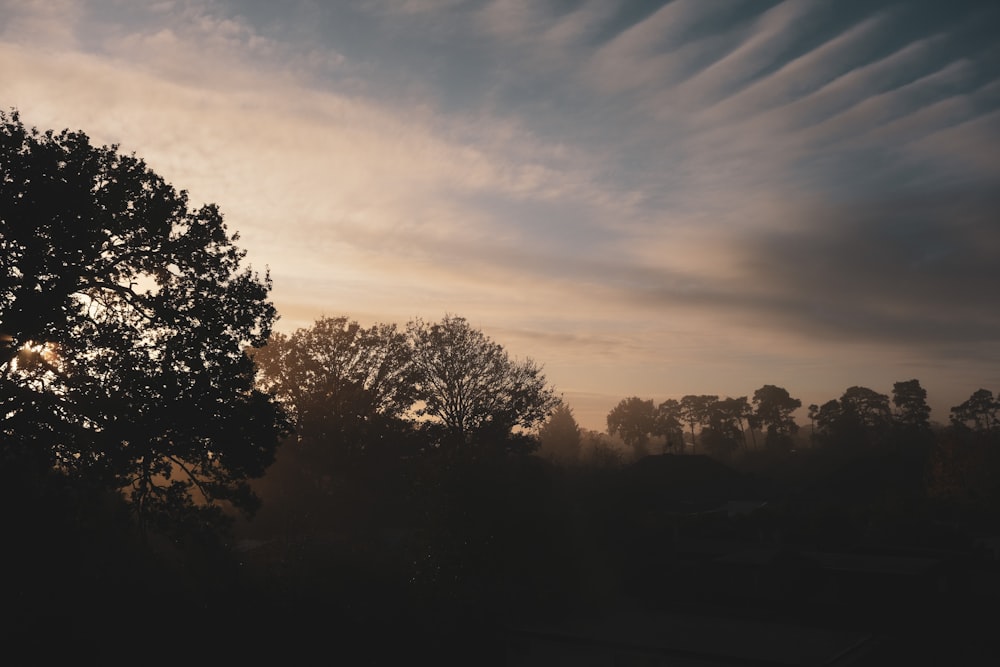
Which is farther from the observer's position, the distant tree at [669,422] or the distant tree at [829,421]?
the distant tree at [669,422]

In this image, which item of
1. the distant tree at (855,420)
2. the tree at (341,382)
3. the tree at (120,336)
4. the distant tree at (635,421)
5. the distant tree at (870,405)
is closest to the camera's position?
the tree at (120,336)

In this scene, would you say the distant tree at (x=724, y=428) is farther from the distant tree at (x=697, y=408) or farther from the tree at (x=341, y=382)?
the tree at (x=341, y=382)

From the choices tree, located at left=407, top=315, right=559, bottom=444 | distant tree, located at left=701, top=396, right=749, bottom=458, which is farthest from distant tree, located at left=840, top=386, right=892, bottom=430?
tree, located at left=407, top=315, right=559, bottom=444

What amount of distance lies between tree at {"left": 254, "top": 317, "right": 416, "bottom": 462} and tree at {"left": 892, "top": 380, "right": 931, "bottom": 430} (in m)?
116

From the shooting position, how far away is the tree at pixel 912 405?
134 metres

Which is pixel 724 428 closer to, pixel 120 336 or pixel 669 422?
pixel 669 422

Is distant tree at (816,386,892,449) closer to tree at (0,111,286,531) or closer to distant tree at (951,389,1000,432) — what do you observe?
distant tree at (951,389,1000,432)

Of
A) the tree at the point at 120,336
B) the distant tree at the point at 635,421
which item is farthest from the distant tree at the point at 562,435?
the tree at the point at 120,336

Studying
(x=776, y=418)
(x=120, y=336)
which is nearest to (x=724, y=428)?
(x=776, y=418)

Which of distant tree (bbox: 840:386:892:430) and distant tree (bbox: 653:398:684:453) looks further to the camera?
distant tree (bbox: 653:398:684:453)

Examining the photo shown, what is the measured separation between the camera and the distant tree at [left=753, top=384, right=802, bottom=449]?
480 feet

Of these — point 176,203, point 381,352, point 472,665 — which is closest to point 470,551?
point 472,665

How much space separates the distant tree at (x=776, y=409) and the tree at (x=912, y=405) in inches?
786

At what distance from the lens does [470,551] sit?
25.9 meters
